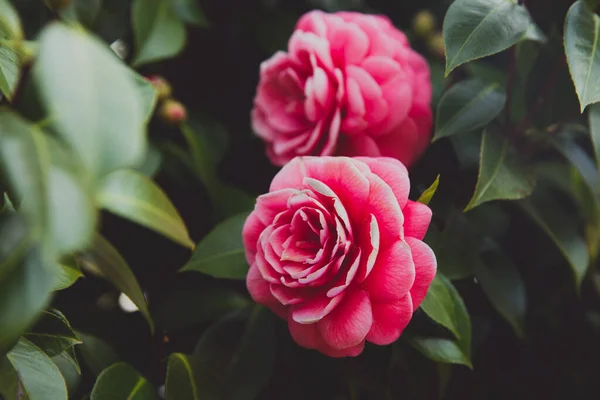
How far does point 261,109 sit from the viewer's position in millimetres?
719

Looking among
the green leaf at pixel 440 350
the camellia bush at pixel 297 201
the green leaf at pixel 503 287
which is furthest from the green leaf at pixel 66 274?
the green leaf at pixel 503 287

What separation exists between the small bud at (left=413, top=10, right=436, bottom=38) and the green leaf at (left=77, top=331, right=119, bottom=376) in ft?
2.00

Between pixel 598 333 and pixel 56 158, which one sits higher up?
pixel 56 158

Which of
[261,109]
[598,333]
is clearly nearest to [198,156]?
[261,109]

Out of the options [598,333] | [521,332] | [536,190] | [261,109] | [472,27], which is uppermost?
[472,27]

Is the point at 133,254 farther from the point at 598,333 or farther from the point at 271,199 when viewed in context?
the point at 598,333

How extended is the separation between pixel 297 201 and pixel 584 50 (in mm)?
305

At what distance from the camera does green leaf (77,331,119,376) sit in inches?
24.2

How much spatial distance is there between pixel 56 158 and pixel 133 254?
455mm

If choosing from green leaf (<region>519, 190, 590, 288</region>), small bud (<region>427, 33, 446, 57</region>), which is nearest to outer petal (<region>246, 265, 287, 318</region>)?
green leaf (<region>519, 190, 590, 288</region>)

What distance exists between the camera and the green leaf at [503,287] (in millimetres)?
691

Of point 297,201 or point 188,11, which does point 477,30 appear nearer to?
point 297,201

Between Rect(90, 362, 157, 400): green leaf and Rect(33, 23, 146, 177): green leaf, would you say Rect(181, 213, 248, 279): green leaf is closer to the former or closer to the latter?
Rect(90, 362, 157, 400): green leaf

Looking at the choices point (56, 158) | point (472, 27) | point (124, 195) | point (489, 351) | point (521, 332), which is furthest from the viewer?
point (489, 351)
